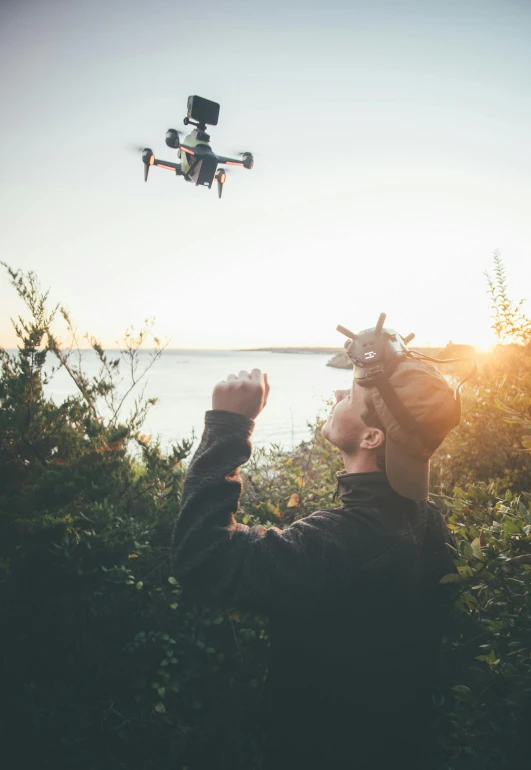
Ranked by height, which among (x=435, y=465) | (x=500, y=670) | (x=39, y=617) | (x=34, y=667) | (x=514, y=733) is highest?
(x=435, y=465)

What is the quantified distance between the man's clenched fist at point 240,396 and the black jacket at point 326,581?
0.06 metres

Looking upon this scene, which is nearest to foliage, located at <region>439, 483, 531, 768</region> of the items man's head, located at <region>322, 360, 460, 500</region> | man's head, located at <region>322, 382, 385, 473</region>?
man's head, located at <region>322, 360, 460, 500</region>

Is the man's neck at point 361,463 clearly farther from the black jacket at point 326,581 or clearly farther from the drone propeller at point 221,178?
the drone propeller at point 221,178

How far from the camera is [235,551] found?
1.49m

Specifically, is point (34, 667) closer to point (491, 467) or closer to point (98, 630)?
point (98, 630)

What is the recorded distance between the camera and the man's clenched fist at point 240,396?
1742mm

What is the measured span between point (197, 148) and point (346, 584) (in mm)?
3052

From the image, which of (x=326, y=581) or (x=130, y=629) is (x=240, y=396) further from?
(x=130, y=629)

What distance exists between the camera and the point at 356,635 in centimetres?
153

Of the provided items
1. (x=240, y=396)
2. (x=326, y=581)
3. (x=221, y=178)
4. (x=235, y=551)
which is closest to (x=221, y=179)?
(x=221, y=178)

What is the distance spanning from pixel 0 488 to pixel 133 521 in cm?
109

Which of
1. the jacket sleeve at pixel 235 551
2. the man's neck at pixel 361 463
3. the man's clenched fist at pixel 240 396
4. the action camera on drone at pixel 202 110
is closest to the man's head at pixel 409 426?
the man's neck at pixel 361 463

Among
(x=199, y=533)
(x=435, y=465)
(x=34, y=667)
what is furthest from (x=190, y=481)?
(x=435, y=465)

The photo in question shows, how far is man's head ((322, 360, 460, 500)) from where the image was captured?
60.7 inches
